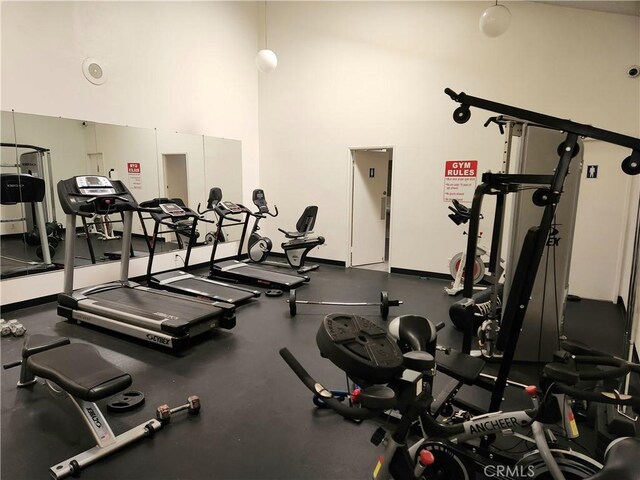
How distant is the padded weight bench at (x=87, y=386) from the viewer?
1.96 m

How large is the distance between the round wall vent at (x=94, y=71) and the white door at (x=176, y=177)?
1317mm

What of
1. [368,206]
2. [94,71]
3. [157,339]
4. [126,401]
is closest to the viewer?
[126,401]

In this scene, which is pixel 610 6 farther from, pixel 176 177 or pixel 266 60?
pixel 176 177

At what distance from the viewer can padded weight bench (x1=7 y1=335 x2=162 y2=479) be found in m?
1.96

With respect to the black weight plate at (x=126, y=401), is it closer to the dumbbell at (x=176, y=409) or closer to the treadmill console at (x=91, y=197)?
the dumbbell at (x=176, y=409)

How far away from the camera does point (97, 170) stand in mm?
5066

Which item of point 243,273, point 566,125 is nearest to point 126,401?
point 566,125

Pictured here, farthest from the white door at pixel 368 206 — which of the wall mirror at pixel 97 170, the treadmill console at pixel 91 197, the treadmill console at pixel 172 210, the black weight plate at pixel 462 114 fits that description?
the black weight plate at pixel 462 114

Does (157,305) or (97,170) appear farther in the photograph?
(97,170)

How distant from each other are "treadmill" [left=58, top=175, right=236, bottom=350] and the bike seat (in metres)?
2.95

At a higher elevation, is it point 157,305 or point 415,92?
point 415,92

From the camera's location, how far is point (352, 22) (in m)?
6.25

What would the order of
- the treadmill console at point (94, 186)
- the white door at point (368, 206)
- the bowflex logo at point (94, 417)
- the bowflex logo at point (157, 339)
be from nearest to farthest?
the bowflex logo at point (94, 417)
the bowflex logo at point (157, 339)
the treadmill console at point (94, 186)
the white door at point (368, 206)

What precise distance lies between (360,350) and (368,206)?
6.12m
